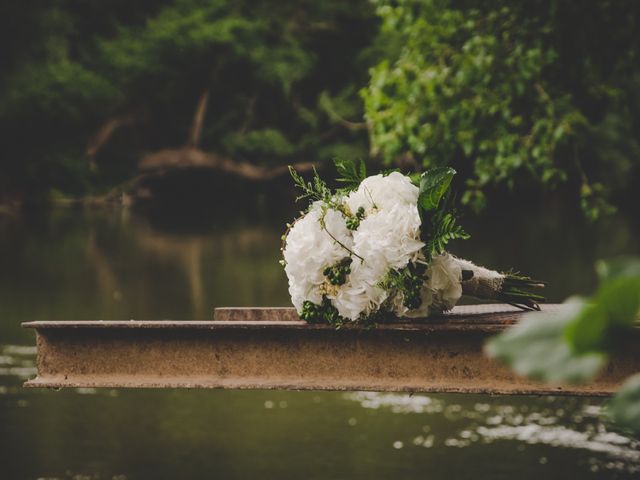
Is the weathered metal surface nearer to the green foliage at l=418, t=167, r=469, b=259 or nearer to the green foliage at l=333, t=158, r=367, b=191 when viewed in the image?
the green foliage at l=418, t=167, r=469, b=259

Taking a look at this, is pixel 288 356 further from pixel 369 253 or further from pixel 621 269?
pixel 621 269

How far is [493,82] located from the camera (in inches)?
414

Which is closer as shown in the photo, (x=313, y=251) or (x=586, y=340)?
(x=586, y=340)

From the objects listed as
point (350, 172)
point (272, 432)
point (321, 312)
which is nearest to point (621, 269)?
point (321, 312)

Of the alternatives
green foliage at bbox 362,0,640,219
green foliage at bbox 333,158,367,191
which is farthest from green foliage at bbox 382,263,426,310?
green foliage at bbox 362,0,640,219

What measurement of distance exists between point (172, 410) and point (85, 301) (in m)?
9.01

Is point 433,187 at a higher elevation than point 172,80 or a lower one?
lower

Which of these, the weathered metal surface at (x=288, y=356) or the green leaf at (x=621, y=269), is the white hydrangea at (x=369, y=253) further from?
the green leaf at (x=621, y=269)

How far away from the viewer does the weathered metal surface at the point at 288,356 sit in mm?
3564

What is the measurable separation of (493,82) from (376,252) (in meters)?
7.31

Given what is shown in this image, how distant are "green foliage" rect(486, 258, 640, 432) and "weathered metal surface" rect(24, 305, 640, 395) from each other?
110 inches

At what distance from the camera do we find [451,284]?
368 centimetres

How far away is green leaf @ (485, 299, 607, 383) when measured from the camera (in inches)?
25.1

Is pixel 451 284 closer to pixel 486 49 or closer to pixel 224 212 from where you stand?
pixel 486 49
